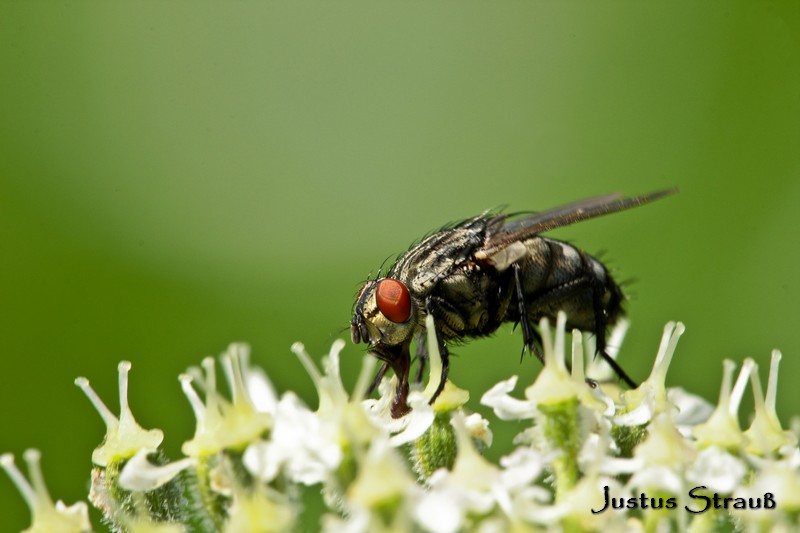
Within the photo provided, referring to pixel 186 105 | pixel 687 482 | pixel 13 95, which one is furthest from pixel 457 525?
pixel 186 105

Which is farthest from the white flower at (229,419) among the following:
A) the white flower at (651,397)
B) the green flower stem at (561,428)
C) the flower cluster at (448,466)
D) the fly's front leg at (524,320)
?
the fly's front leg at (524,320)

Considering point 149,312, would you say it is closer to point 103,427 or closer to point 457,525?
point 103,427

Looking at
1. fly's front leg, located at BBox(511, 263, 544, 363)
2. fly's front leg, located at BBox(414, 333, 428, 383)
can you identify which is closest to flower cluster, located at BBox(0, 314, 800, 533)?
fly's front leg, located at BBox(511, 263, 544, 363)

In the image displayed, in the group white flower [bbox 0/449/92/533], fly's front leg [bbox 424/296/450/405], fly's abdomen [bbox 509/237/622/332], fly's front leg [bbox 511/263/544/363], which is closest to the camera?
white flower [bbox 0/449/92/533]

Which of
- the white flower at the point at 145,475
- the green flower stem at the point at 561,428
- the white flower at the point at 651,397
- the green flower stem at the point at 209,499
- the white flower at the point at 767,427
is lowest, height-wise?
the white flower at the point at 767,427

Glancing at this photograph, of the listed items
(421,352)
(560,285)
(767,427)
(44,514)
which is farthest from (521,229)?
(44,514)

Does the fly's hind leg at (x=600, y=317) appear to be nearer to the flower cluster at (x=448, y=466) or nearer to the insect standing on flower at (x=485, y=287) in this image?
the insect standing on flower at (x=485, y=287)

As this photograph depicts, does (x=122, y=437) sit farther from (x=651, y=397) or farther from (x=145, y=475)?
(x=651, y=397)

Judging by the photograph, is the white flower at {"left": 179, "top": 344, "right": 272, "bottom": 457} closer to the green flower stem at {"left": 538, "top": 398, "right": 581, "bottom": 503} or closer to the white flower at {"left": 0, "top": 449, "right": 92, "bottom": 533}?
the white flower at {"left": 0, "top": 449, "right": 92, "bottom": 533}
